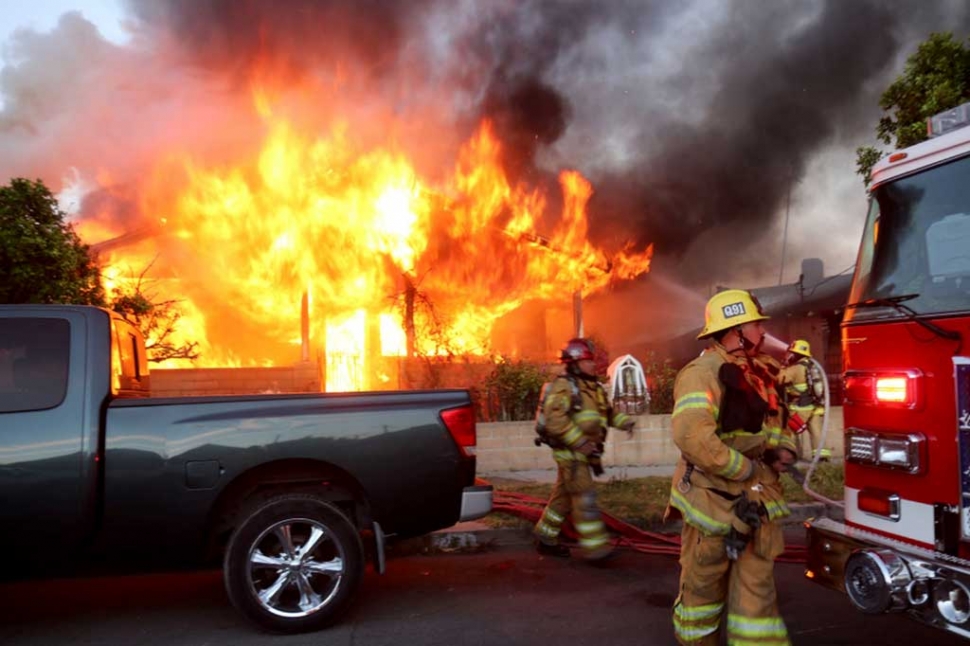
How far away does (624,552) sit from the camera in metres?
6.05

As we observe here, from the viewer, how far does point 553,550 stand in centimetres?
595

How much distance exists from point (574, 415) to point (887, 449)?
2628 millimetres

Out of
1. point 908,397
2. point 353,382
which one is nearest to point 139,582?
point 908,397

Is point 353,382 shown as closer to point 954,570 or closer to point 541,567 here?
point 541,567

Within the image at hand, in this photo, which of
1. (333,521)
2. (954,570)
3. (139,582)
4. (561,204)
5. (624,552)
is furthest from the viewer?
(561,204)

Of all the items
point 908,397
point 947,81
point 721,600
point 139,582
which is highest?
point 947,81

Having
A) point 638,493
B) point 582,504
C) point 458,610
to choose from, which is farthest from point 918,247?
point 638,493

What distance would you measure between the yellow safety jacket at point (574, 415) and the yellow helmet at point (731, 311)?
2266mm

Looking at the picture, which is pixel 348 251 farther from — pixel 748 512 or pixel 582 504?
pixel 748 512

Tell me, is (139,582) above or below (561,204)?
below

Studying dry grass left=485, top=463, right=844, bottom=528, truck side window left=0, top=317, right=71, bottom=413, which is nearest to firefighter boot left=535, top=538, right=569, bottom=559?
dry grass left=485, top=463, right=844, bottom=528

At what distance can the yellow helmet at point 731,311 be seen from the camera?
3412 mm

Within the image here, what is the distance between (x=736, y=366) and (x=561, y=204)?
12117 mm

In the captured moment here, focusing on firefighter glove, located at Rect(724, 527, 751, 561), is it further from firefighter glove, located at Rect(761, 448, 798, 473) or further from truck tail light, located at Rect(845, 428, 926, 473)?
truck tail light, located at Rect(845, 428, 926, 473)
